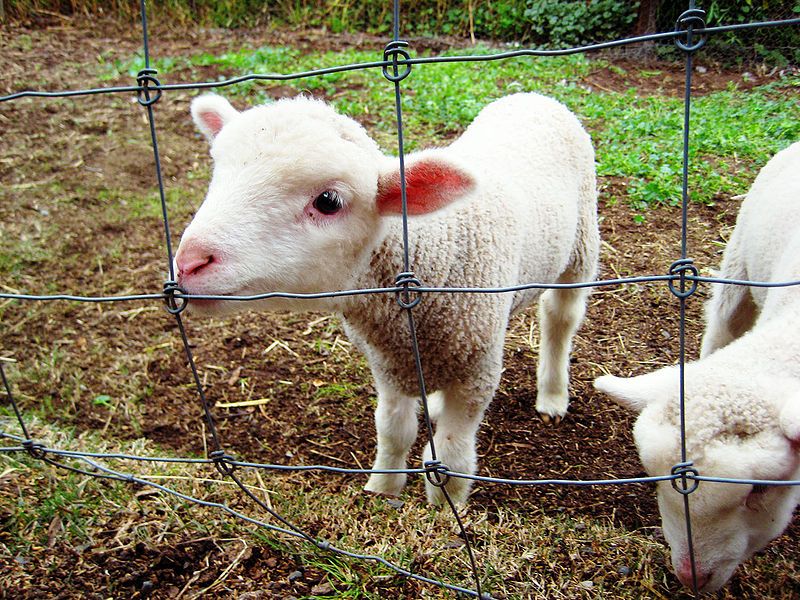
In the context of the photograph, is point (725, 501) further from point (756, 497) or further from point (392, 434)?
point (392, 434)

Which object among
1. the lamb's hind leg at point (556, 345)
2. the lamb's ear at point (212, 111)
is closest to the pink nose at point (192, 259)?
the lamb's ear at point (212, 111)

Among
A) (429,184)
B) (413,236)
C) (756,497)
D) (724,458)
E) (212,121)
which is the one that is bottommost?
(756,497)

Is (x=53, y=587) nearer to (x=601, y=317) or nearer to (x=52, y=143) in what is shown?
(x=601, y=317)

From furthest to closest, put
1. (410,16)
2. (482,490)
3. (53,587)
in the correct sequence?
(410,16) < (482,490) < (53,587)

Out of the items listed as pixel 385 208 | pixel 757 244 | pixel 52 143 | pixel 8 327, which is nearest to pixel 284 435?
pixel 385 208

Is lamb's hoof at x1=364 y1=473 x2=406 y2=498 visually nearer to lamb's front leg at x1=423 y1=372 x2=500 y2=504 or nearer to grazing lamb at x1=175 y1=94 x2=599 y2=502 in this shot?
grazing lamb at x1=175 y1=94 x2=599 y2=502

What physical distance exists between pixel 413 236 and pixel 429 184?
39 cm

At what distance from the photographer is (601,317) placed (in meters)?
3.69

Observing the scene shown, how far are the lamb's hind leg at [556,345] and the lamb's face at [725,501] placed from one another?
122 centimetres

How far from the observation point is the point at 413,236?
2223mm

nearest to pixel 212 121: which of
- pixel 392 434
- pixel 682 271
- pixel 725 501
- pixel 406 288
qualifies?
pixel 406 288

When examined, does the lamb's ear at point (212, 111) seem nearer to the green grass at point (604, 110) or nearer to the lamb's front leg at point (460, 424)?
the lamb's front leg at point (460, 424)

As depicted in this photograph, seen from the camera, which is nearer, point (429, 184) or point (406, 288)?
point (406, 288)

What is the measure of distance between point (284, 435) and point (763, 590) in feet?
6.74
